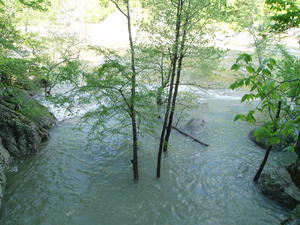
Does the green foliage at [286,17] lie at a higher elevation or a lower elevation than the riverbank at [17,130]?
higher

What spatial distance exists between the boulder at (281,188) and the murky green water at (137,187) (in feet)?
1.08

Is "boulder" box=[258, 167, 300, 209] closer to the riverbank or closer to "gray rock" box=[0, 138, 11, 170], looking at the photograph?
the riverbank

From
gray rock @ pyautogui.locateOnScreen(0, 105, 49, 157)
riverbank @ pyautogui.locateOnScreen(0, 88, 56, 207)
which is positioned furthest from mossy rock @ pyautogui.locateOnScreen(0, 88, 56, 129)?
gray rock @ pyautogui.locateOnScreen(0, 105, 49, 157)

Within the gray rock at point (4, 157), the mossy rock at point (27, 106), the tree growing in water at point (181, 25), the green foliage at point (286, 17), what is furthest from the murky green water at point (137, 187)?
the green foliage at point (286, 17)

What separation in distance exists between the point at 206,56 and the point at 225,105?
11.5 m

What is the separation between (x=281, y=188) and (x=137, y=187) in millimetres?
5588

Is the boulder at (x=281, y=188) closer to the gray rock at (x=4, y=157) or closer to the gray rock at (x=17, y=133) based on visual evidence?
the gray rock at (x=4, y=157)

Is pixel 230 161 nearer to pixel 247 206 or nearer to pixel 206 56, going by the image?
pixel 247 206

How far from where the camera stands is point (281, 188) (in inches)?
341

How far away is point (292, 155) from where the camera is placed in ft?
40.8

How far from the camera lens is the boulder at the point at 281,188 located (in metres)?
8.42

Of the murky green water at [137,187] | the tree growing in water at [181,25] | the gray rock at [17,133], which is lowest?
the murky green water at [137,187]

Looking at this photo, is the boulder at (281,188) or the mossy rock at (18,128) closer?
the boulder at (281,188)

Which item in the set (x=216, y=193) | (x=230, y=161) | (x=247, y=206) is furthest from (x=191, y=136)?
(x=247, y=206)
